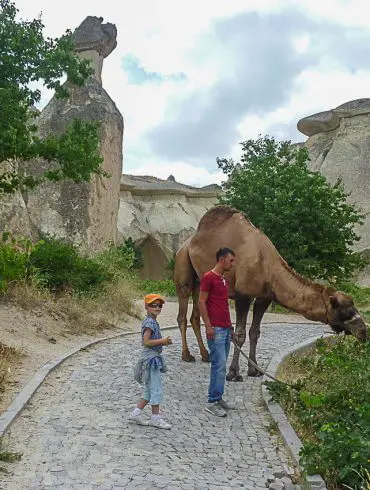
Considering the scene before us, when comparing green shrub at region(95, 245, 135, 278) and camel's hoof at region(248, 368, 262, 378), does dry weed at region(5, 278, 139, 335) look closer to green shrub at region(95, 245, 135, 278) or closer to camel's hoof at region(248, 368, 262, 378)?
green shrub at region(95, 245, 135, 278)

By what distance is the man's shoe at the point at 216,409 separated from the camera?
6574mm

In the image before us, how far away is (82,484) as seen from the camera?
445cm

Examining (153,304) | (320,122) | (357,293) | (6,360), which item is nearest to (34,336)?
(6,360)

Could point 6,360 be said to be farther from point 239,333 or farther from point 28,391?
point 239,333

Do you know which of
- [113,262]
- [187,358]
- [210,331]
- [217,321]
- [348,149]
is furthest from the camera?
[348,149]

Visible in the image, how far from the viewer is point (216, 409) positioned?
6.62 meters

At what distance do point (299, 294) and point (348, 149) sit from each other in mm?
24265

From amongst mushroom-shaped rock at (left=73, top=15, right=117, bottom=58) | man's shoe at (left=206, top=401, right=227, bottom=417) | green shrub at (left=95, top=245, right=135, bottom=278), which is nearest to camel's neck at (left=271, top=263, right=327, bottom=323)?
A: man's shoe at (left=206, top=401, right=227, bottom=417)

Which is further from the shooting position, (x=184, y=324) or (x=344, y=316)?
(x=184, y=324)

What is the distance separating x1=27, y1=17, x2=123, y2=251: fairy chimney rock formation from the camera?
2061 cm

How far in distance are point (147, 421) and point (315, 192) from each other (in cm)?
1381

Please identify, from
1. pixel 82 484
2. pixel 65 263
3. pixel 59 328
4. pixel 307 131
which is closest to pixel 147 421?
pixel 82 484

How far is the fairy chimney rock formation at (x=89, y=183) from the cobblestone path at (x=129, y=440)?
1257 centimetres

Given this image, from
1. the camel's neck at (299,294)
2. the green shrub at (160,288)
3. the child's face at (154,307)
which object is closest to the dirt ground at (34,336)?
the child's face at (154,307)
